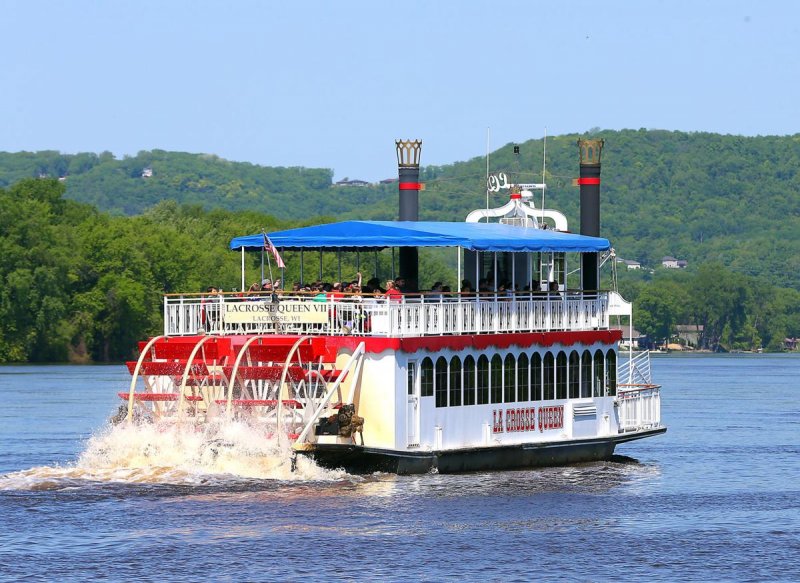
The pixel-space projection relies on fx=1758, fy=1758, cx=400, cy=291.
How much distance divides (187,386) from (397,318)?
4.07m

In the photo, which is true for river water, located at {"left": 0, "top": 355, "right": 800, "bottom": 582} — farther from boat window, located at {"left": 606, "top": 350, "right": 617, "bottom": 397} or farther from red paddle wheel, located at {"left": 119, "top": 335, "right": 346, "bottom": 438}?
boat window, located at {"left": 606, "top": 350, "right": 617, "bottom": 397}

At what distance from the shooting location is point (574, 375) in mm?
33500

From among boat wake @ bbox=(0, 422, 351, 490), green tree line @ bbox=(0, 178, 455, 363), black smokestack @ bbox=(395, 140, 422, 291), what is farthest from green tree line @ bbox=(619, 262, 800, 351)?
boat wake @ bbox=(0, 422, 351, 490)

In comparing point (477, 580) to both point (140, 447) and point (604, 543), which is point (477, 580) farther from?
point (140, 447)

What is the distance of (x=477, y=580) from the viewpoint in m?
23.0

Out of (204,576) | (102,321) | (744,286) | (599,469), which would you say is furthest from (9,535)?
(744,286)

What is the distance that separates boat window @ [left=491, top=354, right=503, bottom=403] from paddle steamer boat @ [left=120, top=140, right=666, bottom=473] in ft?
0.12

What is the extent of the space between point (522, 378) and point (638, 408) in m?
4.51

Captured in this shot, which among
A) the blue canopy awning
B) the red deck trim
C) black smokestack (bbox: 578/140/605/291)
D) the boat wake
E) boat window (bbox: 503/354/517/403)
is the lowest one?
the boat wake

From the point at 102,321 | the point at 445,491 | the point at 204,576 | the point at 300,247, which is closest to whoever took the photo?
the point at 204,576

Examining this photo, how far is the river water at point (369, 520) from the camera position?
77.2ft

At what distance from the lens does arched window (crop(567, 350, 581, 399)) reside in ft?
109

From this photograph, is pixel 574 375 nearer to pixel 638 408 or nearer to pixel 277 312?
pixel 638 408

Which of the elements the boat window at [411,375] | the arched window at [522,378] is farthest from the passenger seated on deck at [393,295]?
the arched window at [522,378]
